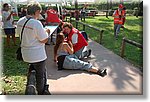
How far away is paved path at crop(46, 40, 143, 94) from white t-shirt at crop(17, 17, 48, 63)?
0.91m

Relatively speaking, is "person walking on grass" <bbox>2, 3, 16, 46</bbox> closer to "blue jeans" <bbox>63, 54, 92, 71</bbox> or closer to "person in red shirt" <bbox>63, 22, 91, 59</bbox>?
"person in red shirt" <bbox>63, 22, 91, 59</bbox>

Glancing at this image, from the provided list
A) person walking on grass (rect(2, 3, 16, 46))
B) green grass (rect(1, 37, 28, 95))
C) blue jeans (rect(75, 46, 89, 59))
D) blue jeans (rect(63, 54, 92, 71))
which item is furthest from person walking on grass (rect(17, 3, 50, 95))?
person walking on grass (rect(2, 3, 16, 46))

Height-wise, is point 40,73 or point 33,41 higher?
point 33,41

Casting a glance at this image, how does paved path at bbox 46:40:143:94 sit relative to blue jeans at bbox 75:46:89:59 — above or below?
below

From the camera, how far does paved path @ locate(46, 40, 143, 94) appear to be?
423cm

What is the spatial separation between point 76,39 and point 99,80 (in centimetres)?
136

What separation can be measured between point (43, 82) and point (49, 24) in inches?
251

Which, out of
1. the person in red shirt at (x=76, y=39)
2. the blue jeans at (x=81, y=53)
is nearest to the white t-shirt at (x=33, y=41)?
the person in red shirt at (x=76, y=39)

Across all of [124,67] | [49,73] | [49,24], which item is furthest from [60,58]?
[49,24]

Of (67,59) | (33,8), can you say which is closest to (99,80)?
(67,59)

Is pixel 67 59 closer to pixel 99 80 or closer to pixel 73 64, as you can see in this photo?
pixel 73 64

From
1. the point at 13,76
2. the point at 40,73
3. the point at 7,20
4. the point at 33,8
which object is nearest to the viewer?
the point at 33,8

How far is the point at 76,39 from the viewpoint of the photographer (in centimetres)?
584

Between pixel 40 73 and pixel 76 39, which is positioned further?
pixel 76 39
